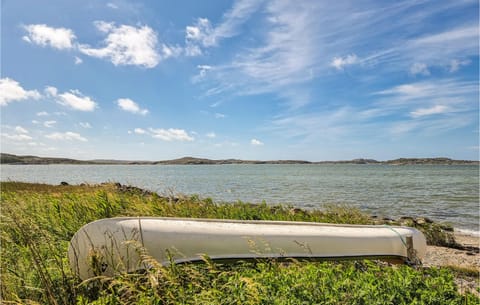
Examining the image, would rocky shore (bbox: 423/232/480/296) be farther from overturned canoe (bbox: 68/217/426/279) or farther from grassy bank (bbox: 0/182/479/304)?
grassy bank (bbox: 0/182/479/304)

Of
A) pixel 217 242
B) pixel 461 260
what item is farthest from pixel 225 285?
pixel 461 260

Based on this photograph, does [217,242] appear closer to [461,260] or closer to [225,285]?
[225,285]

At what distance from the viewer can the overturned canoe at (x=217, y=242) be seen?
12.8 feet

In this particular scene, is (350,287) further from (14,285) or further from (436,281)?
(14,285)

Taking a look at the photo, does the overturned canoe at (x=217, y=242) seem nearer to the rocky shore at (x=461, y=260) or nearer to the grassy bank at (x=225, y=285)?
the grassy bank at (x=225, y=285)

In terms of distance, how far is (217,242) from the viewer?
417cm

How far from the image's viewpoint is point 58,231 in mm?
5617

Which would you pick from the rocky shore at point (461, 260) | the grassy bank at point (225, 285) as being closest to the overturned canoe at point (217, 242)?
the grassy bank at point (225, 285)

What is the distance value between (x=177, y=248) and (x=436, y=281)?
2842 mm

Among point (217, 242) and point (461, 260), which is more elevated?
point (217, 242)

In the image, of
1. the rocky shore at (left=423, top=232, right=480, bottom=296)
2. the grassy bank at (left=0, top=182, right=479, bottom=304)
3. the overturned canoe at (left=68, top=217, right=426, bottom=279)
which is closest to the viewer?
the grassy bank at (left=0, top=182, right=479, bottom=304)

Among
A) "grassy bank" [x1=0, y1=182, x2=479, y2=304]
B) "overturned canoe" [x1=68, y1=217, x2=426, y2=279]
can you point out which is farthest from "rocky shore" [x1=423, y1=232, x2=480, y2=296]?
"grassy bank" [x1=0, y1=182, x2=479, y2=304]

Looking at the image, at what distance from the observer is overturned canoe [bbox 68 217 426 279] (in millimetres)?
3895

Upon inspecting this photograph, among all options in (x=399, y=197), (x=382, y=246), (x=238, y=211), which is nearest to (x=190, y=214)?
(x=238, y=211)
